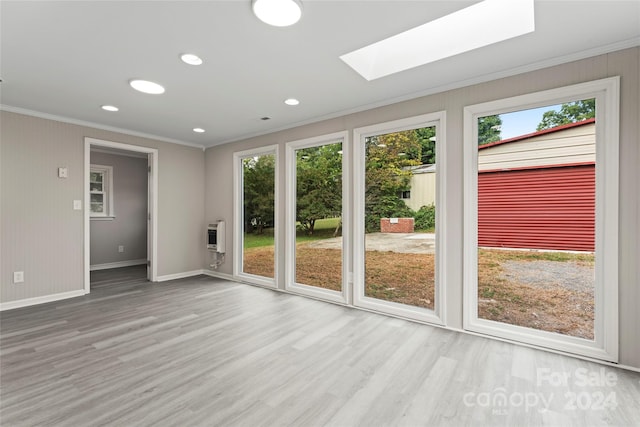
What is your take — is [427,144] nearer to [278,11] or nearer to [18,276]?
[278,11]

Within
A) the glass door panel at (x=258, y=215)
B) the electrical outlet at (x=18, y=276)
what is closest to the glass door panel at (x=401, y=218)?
the glass door panel at (x=258, y=215)

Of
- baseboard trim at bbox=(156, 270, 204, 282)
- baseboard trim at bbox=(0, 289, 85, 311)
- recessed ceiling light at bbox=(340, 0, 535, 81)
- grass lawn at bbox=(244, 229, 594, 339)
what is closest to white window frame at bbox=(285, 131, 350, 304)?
grass lawn at bbox=(244, 229, 594, 339)

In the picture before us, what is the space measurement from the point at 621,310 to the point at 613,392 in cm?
62

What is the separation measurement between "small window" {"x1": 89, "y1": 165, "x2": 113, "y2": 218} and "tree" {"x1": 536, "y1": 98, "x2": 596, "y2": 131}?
6862mm

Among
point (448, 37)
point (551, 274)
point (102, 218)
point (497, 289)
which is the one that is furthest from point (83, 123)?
point (551, 274)

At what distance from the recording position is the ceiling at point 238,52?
1778 mm

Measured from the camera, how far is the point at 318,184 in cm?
399

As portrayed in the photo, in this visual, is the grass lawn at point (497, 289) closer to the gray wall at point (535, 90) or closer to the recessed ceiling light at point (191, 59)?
the gray wall at point (535, 90)

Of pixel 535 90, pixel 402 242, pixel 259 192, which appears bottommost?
pixel 402 242

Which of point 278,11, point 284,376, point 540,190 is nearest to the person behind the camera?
point 278,11

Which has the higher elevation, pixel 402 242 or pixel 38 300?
pixel 402 242

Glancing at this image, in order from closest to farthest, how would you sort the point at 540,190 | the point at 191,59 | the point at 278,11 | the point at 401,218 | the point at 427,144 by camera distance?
the point at 278,11
the point at 191,59
the point at 540,190
the point at 427,144
the point at 401,218

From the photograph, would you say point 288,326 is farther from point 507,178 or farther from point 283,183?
point 507,178

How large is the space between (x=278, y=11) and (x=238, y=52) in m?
0.58
